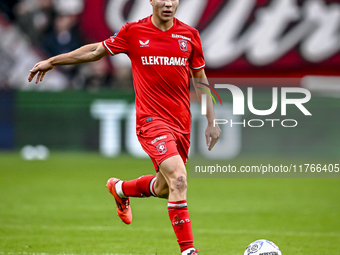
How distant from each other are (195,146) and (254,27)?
4657mm

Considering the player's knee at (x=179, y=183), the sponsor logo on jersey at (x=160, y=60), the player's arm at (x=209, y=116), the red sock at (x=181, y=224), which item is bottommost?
the red sock at (x=181, y=224)

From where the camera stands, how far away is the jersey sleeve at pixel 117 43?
5.36 m

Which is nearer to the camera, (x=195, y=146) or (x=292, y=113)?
(x=195, y=146)

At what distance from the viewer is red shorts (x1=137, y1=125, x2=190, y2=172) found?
198 inches

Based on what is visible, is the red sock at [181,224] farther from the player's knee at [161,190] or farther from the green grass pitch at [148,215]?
the green grass pitch at [148,215]

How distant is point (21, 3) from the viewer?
619 inches

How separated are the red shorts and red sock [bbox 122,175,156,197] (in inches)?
27.1

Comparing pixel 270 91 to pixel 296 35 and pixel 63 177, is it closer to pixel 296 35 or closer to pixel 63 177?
pixel 296 35

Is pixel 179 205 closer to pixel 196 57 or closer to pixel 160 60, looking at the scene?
pixel 160 60

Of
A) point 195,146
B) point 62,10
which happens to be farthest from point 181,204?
point 62,10

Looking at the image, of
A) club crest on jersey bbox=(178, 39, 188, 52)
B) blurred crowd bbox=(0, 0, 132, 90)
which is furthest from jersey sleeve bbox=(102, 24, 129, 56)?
blurred crowd bbox=(0, 0, 132, 90)

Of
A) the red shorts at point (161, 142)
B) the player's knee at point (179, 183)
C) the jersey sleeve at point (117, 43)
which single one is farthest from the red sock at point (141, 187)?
the jersey sleeve at point (117, 43)

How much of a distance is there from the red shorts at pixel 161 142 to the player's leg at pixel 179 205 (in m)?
0.08

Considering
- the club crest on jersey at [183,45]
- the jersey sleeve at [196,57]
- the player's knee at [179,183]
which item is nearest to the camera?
the player's knee at [179,183]
